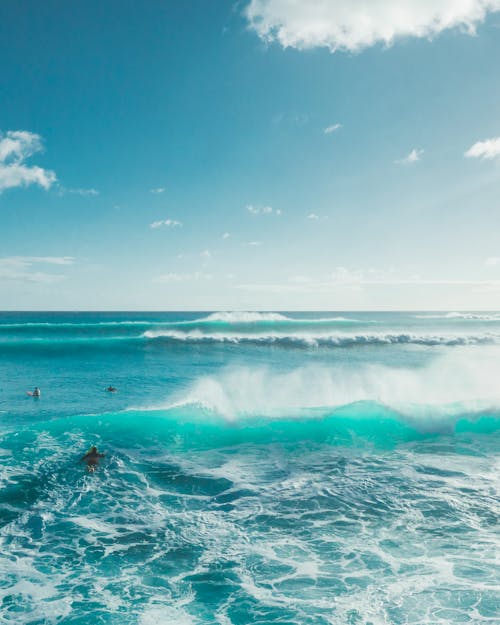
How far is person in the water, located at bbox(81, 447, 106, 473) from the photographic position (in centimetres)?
1143

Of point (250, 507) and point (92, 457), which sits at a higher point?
point (92, 457)

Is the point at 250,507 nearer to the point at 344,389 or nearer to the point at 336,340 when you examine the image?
the point at 344,389

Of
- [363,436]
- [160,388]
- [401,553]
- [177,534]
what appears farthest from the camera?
[160,388]

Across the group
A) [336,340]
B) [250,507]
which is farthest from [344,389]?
[336,340]

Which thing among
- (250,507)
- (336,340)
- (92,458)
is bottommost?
(250,507)

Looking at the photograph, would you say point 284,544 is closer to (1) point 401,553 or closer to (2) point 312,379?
(1) point 401,553

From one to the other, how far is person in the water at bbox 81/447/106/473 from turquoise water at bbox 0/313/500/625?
15.3 inches

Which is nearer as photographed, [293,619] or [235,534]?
[293,619]

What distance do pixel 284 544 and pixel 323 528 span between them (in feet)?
3.33

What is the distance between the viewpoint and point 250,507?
908 centimetres

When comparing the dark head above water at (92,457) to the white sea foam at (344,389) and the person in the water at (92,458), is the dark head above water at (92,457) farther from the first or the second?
the white sea foam at (344,389)

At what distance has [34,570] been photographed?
22.4 ft

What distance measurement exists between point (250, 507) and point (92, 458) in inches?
214

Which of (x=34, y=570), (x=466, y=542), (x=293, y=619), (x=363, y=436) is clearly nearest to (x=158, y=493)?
(x=34, y=570)
